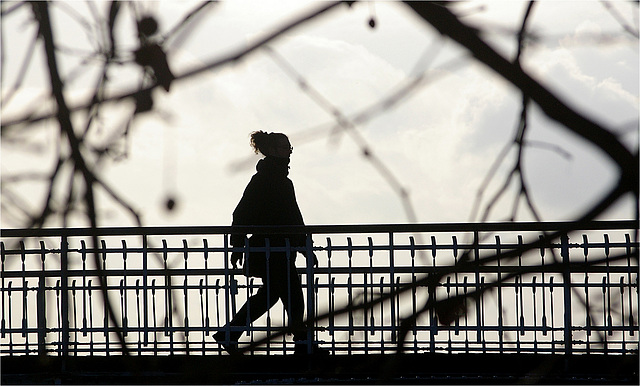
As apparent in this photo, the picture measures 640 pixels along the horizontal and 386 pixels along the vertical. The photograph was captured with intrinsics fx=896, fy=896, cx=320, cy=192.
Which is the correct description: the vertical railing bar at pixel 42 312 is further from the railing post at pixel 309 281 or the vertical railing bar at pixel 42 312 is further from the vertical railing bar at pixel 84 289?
the railing post at pixel 309 281

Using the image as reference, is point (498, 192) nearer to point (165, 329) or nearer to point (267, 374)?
point (267, 374)

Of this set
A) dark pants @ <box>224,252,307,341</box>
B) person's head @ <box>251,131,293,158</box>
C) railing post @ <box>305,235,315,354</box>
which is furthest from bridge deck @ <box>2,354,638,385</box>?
person's head @ <box>251,131,293,158</box>

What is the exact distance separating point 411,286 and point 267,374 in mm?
4460

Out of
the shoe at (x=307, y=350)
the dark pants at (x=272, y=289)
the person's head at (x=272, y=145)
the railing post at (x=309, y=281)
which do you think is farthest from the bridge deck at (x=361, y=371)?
the person's head at (x=272, y=145)

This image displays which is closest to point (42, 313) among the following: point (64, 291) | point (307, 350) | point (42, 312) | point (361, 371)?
point (42, 312)

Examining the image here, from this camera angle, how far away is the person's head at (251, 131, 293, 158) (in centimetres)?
593

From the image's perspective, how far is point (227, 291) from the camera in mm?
6117

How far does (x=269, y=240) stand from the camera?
6.20m

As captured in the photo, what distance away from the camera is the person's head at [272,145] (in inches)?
233

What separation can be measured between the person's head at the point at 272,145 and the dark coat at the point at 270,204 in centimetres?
5

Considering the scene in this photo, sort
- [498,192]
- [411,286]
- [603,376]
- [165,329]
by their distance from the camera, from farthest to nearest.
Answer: [165,329] → [603,376] → [498,192] → [411,286]

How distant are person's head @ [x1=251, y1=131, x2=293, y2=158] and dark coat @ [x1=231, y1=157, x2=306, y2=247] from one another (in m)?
0.05

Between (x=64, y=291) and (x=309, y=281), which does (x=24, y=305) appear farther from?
(x=309, y=281)

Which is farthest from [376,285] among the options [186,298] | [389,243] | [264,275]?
[186,298]
